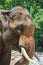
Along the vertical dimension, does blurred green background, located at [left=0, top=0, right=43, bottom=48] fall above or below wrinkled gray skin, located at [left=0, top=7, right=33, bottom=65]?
below

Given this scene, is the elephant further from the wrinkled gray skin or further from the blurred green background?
→ the blurred green background

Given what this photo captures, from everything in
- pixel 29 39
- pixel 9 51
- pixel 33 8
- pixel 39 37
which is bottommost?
pixel 39 37

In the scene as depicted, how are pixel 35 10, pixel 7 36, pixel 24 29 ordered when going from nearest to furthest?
pixel 24 29, pixel 7 36, pixel 35 10

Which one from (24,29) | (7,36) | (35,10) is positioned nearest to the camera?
(24,29)

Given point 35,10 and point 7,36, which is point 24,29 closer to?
point 7,36

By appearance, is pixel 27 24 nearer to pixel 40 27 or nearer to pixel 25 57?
pixel 25 57

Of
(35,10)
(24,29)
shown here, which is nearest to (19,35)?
(24,29)

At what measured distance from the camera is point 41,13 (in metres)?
7.05

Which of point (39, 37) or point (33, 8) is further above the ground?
point (33, 8)

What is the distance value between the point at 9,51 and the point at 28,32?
297 mm

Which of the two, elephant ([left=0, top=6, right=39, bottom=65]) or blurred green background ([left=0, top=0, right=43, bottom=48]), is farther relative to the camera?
blurred green background ([left=0, top=0, right=43, bottom=48])

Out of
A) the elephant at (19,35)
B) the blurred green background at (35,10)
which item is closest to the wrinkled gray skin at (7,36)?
the elephant at (19,35)

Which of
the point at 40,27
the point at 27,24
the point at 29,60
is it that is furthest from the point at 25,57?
the point at 40,27

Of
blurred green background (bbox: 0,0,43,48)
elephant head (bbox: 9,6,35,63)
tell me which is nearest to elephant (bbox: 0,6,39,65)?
elephant head (bbox: 9,6,35,63)
